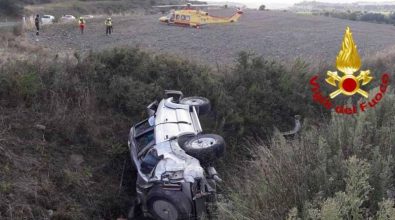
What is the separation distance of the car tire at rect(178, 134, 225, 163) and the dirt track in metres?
11.2

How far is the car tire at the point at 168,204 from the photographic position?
6344 mm

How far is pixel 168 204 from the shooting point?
6484mm

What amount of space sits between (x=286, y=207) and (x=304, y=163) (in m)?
0.85

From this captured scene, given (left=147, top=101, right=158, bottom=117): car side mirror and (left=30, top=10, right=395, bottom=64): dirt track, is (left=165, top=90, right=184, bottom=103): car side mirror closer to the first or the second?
(left=147, top=101, right=158, bottom=117): car side mirror

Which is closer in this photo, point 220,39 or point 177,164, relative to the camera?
point 177,164

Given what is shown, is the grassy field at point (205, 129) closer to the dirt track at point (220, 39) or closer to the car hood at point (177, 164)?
the car hood at point (177, 164)

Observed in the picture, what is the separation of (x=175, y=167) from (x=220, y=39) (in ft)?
69.7

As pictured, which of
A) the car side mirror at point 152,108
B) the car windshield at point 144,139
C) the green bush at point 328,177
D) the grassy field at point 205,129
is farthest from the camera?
the car side mirror at point 152,108

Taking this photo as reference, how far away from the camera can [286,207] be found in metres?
4.64

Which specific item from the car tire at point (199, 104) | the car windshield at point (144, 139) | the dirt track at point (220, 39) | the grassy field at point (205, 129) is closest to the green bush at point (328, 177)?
the grassy field at point (205, 129)

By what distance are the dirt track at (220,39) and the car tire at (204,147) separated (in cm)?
A: 1116

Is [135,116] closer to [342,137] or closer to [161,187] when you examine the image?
[161,187]

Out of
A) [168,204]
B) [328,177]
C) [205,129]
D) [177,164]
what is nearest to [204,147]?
[177,164]

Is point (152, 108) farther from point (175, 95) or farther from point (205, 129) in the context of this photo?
point (205, 129)
